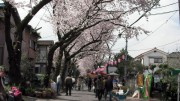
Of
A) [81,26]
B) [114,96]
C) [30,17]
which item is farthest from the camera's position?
[81,26]

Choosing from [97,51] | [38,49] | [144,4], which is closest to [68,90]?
[144,4]

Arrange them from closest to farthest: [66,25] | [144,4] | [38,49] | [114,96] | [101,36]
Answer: [144,4] → [114,96] → [66,25] → [101,36] → [38,49]

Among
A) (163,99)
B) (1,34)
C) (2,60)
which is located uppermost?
(1,34)

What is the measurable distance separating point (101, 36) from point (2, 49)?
33.1ft

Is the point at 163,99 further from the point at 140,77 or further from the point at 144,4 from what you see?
the point at 144,4

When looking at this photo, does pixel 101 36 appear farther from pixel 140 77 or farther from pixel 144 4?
pixel 144 4

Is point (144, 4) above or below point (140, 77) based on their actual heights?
above

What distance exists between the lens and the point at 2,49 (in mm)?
30719

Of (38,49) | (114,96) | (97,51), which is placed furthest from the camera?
(38,49)

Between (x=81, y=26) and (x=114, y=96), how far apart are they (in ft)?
18.6

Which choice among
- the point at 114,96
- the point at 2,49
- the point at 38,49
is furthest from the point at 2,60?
the point at 38,49

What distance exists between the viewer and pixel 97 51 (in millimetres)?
46094

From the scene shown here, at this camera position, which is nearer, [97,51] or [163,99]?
[163,99]

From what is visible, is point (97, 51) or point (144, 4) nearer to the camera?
point (144, 4)
